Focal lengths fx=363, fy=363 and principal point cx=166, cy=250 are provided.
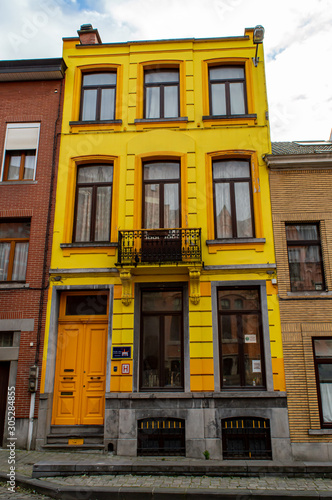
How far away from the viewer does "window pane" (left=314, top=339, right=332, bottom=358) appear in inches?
361

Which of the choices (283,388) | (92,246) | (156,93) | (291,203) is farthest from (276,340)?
(156,93)

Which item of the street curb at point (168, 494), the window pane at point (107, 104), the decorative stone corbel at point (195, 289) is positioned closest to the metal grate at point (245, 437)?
the street curb at point (168, 494)

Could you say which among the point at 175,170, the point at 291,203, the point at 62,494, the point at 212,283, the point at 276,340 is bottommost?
the point at 62,494

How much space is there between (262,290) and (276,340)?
1.31m

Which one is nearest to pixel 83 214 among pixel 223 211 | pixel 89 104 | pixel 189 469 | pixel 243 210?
pixel 89 104

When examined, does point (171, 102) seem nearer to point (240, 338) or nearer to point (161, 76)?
point (161, 76)

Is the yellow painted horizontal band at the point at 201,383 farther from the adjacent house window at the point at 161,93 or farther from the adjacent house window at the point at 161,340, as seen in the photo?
→ the adjacent house window at the point at 161,93

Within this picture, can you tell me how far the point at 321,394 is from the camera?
8.97 meters

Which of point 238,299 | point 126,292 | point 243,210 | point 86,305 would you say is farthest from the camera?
point 243,210

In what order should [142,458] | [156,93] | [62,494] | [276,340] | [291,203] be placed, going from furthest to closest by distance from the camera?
1. [156,93]
2. [291,203]
3. [276,340]
4. [142,458]
5. [62,494]

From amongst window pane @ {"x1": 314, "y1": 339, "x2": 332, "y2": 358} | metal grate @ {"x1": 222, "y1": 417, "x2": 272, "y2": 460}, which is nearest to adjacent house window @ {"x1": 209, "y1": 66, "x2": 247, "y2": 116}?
window pane @ {"x1": 314, "y1": 339, "x2": 332, "y2": 358}

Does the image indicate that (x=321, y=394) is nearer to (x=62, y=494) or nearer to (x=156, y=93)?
(x=62, y=494)

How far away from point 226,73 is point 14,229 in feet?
27.1

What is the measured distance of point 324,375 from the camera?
9086 millimetres
